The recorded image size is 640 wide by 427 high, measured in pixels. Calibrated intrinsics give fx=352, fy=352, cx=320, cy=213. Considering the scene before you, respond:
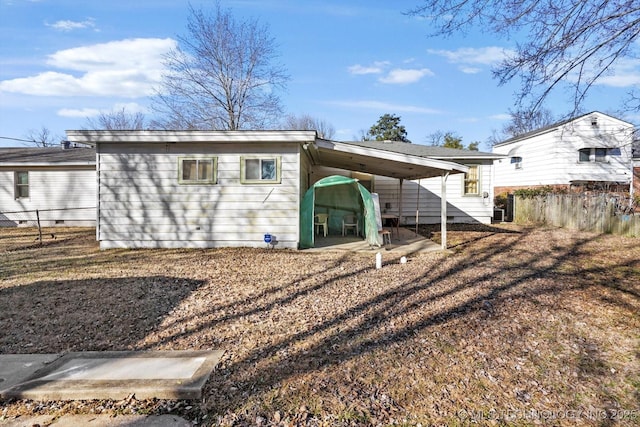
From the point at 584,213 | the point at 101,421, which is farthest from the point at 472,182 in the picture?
the point at 101,421

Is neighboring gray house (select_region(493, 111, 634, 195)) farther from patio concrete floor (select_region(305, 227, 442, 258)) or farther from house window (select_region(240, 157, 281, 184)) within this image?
house window (select_region(240, 157, 281, 184))

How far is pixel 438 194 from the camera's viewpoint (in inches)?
579

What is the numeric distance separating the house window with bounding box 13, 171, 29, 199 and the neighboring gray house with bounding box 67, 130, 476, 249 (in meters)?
8.19

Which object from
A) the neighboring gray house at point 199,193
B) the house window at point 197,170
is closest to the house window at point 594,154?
the neighboring gray house at point 199,193

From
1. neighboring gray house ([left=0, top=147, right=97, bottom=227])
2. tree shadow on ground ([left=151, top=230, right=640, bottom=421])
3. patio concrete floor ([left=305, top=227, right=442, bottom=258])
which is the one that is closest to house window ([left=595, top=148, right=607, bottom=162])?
patio concrete floor ([left=305, top=227, right=442, bottom=258])

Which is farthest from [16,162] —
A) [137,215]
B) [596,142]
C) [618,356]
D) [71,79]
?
[596,142]

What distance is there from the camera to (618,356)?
345 cm

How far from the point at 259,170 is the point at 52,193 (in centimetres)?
1079

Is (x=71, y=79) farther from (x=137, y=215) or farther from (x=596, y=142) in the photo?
(x=596, y=142)

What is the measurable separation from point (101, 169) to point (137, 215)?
1.49m

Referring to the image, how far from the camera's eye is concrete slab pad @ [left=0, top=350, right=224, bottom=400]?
273 cm

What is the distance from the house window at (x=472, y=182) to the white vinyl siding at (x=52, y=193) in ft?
50.2

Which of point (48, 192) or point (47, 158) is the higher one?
point (47, 158)

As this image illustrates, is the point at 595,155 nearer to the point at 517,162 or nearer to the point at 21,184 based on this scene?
the point at 517,162
